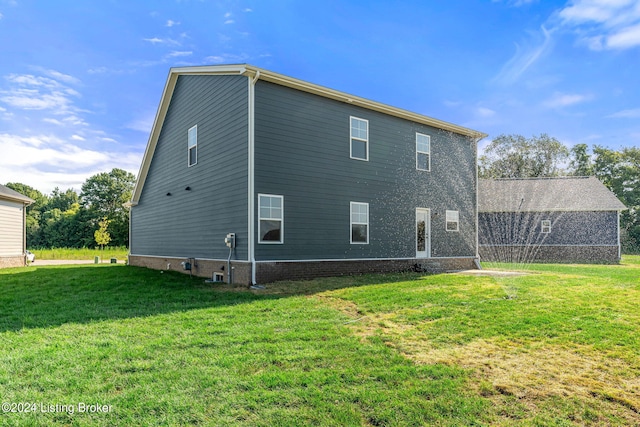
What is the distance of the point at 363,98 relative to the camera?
1162 centimetres

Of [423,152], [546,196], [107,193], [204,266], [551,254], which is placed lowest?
[551,254]

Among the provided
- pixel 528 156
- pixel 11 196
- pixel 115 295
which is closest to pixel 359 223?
pixel 115 295

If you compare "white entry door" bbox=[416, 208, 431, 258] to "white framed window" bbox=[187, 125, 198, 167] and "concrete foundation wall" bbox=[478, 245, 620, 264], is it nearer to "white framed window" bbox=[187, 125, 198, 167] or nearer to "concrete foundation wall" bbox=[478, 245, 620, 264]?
"white framed window" bbox=[187, 125, 198, 167]

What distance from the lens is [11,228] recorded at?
17.2 m

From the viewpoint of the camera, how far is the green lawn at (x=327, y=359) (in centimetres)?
288

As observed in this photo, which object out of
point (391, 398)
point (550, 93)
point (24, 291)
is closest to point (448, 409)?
point (391, 398)

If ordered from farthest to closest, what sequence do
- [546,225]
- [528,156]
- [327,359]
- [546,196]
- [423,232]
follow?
[528,156]
[546,196]
[546,225]
[423,232]
[327,359]

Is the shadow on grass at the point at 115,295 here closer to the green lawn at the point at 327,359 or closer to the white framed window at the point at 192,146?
the green lawn at the point at 327,359

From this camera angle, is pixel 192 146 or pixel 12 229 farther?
pixel 12 229

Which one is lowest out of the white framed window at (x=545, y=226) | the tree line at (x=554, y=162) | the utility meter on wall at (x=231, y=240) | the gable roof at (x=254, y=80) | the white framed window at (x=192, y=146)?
the utility meter on wall at (x=231, y=240)

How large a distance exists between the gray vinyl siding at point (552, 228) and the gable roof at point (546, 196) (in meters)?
0.41

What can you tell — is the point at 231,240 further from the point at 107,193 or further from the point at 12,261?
the point at 107,193
